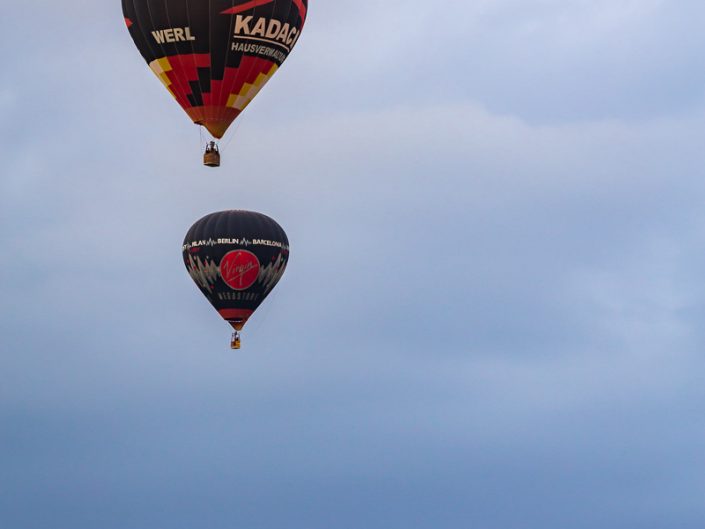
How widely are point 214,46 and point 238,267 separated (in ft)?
33.5

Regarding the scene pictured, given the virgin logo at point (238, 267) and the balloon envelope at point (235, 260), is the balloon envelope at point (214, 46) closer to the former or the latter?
the balloon envelope at point (235, 260)

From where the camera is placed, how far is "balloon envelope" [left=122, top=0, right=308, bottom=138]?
67375 mm

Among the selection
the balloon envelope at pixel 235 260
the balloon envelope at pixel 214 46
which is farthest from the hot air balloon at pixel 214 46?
the balloon envelope at pixel 235 260

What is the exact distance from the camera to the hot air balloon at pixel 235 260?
245 feet

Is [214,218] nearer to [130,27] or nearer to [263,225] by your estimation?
[263,225]

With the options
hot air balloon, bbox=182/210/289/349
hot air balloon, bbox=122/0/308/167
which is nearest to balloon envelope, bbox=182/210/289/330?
hot air balloon, bbox=182/210/289/349

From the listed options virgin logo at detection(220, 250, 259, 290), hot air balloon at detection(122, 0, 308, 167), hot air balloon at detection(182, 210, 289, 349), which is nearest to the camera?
hot air balloon at detection(122, 0, 308, 167)

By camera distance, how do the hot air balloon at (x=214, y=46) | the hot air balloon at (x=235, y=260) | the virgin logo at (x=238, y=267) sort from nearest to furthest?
1. the hot air balloon at (x=214, y=46)
2. the virgin logo at (x=238, y=267)
3. the hot air balloon at (x=235, y=260)

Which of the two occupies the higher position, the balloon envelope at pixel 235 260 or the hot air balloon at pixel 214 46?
the hot air balloon at pixel 214 46

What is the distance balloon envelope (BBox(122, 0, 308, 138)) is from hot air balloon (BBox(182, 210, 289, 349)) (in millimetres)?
6425

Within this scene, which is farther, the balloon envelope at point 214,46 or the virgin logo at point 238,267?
the virgin logo at point 238,267

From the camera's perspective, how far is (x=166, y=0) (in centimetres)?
6750

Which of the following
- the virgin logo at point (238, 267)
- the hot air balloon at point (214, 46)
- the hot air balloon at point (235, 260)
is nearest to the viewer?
the hot air balloon at point (214, 46)

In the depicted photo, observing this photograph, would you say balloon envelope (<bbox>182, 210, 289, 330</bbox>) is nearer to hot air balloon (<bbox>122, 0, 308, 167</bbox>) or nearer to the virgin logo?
the virgin logo
